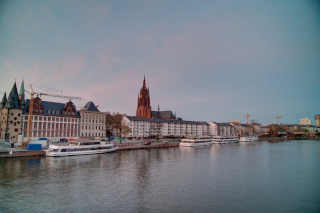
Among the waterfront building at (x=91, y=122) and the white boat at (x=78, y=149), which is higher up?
the waterfront building at (x=91, y=122)

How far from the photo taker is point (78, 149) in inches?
2940

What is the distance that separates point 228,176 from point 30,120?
263ft

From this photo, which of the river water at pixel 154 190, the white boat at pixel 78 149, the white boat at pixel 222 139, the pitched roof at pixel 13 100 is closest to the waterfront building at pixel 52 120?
the pitched roof at pixel 13 100

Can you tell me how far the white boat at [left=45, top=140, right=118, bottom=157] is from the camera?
67.2 meters

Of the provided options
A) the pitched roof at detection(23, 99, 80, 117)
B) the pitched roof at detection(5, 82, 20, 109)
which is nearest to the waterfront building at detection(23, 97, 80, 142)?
the pitched roof at detection(23, 99, 80, 117)

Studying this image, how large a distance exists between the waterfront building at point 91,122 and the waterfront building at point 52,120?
9.51ft

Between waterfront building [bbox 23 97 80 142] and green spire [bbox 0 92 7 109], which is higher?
green spire [bbox 0 92 7 109]

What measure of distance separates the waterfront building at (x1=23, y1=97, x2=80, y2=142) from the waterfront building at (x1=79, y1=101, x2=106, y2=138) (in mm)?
2899

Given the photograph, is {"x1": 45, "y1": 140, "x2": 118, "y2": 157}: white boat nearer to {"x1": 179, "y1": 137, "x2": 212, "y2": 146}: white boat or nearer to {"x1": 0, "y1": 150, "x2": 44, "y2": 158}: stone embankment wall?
{"x1": 0, "y1": 150, "x2": 44, "y2": 158}: stone embankment wall

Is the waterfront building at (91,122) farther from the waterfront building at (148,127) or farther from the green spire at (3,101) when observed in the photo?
the waterfront building at (148,127)

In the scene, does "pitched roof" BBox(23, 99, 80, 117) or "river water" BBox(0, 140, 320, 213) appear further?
"pitched roof" BBox(23, 99, 80, 117)

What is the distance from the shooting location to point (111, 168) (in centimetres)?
5006

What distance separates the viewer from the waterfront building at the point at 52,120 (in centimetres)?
9350

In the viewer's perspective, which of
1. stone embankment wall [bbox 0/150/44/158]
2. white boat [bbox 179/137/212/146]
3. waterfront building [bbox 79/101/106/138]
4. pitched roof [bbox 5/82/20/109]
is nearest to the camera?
stone embankment wall [bbox 0/150/44/158]
